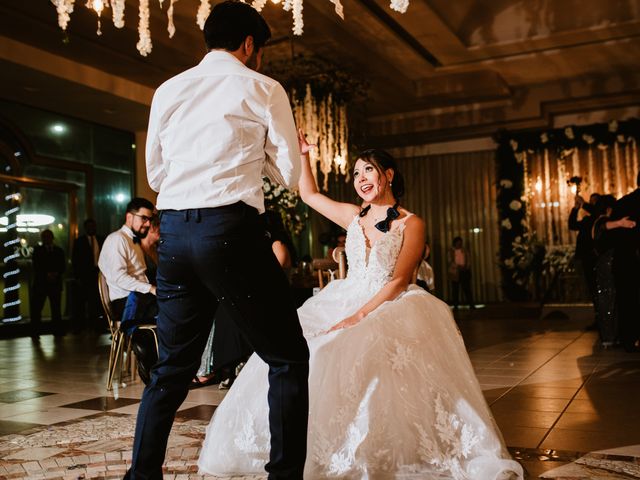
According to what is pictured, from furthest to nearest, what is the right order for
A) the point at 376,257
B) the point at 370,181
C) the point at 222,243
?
1. the point at 370,181
2. the point at 376,257
3. the point at 222,243

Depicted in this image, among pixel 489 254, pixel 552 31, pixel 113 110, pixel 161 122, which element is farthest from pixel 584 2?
pixel 161 122

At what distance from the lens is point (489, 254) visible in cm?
1259

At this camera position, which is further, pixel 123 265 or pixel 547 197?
pixel 547 197

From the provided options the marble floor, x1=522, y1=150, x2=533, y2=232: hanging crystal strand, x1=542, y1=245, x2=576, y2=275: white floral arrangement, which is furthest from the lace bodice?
x1=522, y1=150, x2=533, y2=232: hanging crystal strand

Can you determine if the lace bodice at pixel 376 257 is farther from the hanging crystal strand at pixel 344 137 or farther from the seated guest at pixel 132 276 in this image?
the hanging crystal strand at pixel 344 137

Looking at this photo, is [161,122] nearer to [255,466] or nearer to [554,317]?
[255,466]

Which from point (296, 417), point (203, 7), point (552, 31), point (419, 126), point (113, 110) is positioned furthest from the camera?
point (419, 126)

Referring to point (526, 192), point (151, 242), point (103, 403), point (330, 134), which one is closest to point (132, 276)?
point (151, 242)

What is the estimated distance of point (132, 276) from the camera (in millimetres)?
4586

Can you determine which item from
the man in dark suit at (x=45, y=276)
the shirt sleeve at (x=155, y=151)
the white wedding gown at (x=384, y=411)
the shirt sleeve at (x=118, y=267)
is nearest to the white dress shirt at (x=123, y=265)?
the shirt sleeve at (x=118, y=267)

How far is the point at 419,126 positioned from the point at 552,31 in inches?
154

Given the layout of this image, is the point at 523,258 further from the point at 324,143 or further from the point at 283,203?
the point at 283,203

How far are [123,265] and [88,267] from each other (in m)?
5.01

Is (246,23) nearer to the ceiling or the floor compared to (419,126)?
nearer to the floor
